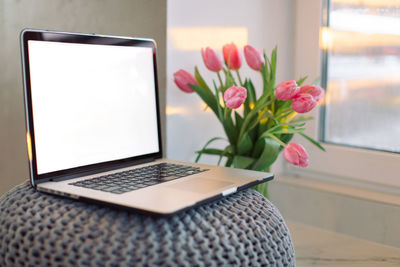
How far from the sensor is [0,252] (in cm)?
54

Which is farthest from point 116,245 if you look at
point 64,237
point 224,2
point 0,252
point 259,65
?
point 224,2

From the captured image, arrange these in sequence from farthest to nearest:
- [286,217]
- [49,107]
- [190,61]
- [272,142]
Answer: [286,217] → [190,61] → [272,142] → [49,107]

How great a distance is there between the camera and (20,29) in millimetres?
742

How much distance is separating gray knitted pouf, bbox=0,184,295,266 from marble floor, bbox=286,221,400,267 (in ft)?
1.18

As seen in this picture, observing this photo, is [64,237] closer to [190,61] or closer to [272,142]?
[272,142]

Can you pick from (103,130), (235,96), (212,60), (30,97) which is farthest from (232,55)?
(30,97)

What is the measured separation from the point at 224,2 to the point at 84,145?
0.57m

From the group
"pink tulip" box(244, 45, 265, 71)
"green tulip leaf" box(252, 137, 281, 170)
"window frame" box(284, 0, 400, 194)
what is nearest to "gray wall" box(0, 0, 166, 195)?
"pink tulip" box(244, 45, 265, 71)

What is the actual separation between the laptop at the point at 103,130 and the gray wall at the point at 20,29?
14 cm

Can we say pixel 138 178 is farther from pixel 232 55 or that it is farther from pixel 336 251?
pixel 336 251

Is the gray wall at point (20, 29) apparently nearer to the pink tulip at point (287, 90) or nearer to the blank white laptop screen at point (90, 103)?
the blank white laptop screen at point (90, 103)

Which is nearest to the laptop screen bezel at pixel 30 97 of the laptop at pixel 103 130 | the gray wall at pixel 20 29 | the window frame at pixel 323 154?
the laptop at pixel 103 130

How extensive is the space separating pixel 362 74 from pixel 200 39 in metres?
0.41

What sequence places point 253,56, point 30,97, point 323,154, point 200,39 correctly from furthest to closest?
point 323,154, point 200,39, point 253,56, point 30,97
